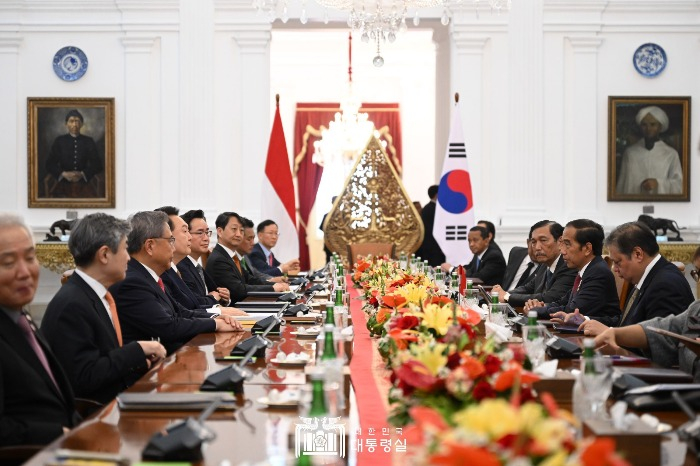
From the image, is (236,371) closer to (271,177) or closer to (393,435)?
(393,435)

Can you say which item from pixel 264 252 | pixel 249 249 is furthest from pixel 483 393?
pixel 264 252

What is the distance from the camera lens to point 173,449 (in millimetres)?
2021

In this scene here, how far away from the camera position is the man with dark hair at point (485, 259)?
9.03m

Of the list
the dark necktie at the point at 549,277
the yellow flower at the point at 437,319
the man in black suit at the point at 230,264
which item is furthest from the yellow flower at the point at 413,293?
the man in black suit at the point at 230,264

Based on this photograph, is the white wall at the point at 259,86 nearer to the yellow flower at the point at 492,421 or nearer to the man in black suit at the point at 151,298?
the man in black suit at the point at 151,298

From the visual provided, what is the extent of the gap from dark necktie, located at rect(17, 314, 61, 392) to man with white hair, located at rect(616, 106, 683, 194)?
923 centimetres

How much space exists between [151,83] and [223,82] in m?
0.84

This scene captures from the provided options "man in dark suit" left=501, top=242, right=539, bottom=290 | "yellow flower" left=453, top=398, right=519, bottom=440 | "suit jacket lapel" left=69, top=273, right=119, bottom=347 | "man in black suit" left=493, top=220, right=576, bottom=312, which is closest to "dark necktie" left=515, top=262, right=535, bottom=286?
"man in dark suit" left=501, top=242, right=539, bottom=290

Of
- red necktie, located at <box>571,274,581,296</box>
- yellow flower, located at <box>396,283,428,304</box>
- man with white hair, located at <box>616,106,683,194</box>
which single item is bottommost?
red necktie, located at <box>571,274,581,296</box>

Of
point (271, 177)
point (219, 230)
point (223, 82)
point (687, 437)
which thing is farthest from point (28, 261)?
point (223, 82)

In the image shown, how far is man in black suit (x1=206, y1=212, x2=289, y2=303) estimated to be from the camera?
24.5 ft

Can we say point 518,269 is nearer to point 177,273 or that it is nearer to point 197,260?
point 197,260

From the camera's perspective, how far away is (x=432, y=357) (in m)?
2.27

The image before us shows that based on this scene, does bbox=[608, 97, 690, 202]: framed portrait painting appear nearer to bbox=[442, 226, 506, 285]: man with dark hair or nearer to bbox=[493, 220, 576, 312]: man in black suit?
bbox=[442, 226, 506, 285]: man with dark hair
